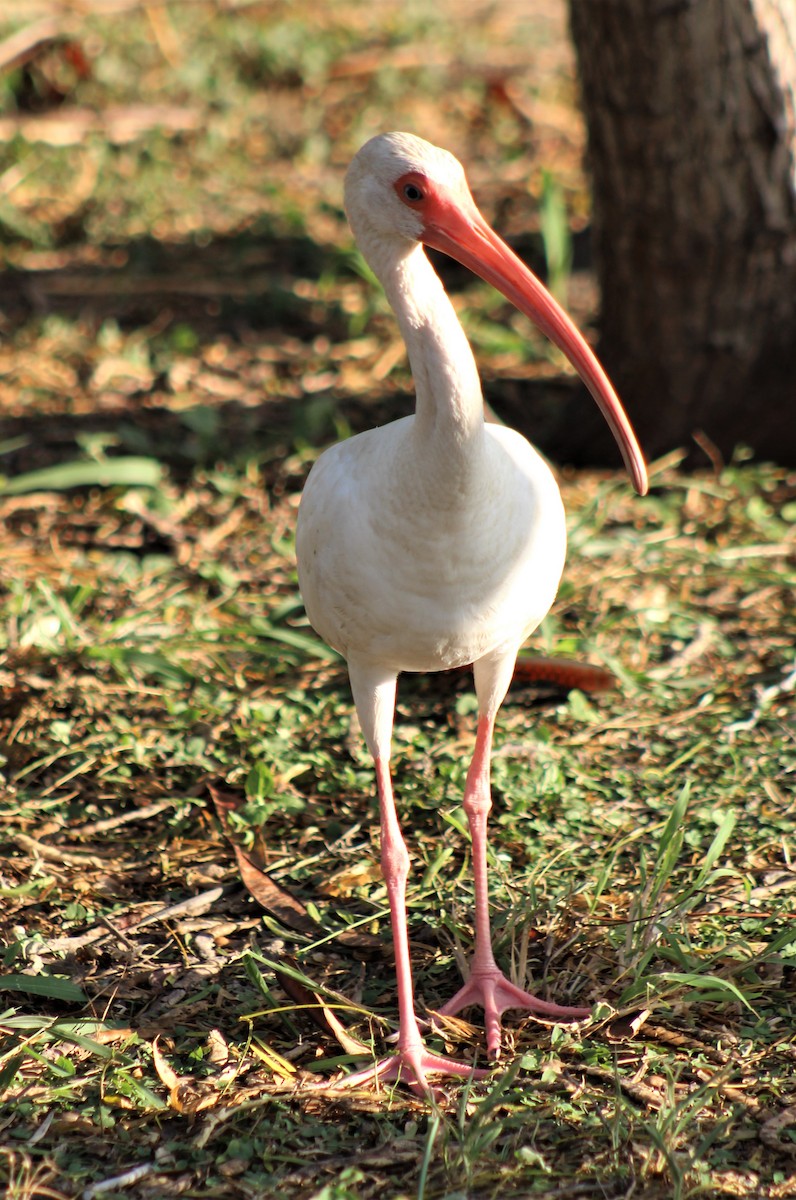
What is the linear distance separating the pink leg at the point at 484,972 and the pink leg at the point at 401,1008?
0.11m

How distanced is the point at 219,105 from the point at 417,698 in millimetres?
5293

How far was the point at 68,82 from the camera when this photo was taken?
8.11 metres

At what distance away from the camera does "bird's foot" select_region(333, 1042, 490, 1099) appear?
297 centimetres

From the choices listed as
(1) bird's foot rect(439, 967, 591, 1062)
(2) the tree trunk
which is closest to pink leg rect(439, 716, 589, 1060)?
(1) bird's foot rect(439, 967, 591, 1062)

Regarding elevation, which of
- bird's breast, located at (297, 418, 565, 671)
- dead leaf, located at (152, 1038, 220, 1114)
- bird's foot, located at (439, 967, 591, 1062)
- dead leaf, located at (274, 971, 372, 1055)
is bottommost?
bird's foot, located at (439, 967, 591, 1062)

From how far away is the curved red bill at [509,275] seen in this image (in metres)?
2.76

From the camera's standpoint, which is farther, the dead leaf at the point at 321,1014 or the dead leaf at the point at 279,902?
the dead leaf at the point at 279,902

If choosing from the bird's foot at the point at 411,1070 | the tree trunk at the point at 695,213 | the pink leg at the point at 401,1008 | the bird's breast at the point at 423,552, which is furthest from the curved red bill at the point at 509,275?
the tree trunk at the point at 695,213

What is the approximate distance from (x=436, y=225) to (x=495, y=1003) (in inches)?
69.7

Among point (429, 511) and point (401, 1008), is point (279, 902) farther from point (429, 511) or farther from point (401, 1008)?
point (429, 511)

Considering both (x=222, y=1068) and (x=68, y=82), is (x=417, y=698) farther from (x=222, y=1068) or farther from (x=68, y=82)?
(x=68, y=82)

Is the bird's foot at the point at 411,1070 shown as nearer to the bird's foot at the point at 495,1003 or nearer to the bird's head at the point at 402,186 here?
the bird's foot at the point at 495,1003

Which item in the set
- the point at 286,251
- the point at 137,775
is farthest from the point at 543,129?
the point at 137,775

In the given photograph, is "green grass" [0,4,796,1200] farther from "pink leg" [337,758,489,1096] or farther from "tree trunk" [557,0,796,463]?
"tree trunk" [557,0,796,463]
